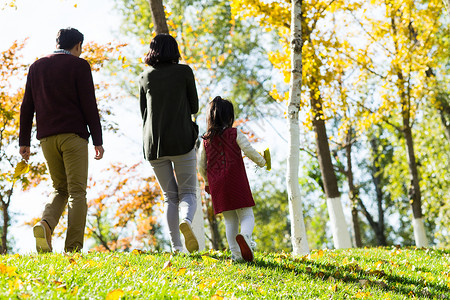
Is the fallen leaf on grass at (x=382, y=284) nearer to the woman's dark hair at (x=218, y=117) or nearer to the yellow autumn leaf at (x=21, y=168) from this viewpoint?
the woman's dark hair at (x=218, y=117)

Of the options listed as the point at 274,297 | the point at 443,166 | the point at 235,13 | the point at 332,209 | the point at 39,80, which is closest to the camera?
the point at 274,297

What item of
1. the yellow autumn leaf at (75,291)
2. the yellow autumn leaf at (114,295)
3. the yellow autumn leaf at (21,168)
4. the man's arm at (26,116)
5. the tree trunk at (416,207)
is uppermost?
the man's arm at (26,116)

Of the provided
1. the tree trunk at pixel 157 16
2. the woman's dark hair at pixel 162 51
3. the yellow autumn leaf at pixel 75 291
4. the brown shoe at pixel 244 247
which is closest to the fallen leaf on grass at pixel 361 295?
the brown shoe at pixel 244 247

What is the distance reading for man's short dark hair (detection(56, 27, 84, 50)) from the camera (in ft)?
16.7

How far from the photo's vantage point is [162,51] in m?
5.10

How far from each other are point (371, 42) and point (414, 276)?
948 cm

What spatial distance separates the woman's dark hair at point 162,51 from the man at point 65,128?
66 cm

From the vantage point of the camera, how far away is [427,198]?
20.5 metres

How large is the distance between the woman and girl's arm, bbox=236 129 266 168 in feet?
1.61

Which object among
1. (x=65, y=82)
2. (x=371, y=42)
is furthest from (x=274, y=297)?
(x=371, y=42)

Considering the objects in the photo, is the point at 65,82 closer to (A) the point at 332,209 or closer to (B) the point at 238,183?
(B) the point at 238,183

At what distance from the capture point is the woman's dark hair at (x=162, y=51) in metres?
5.09

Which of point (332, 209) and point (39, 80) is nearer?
point (39, 80)

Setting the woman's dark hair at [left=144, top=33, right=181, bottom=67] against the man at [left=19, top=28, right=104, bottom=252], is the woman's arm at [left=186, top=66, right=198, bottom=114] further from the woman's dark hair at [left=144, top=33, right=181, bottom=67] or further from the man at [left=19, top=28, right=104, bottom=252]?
the man at [left=19, top=28, right=104, bottom=252]
